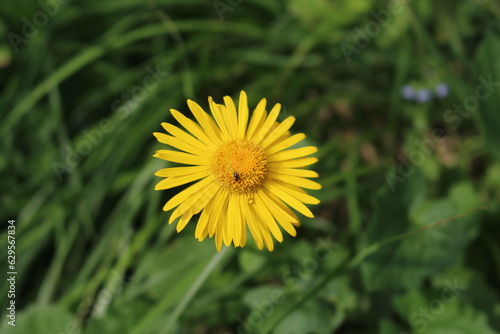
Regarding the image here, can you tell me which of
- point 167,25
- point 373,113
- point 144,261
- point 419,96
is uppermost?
point 167,25

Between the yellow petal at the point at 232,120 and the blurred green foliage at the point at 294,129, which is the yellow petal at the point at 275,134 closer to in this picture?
the yellow petal at the point at 232,120

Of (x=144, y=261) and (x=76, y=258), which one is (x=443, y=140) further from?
(x=76, y=258)

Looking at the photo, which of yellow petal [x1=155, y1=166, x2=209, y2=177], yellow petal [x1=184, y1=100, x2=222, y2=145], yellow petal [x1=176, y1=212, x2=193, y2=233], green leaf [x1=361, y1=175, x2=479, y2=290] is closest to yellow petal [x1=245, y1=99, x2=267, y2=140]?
yellow petal [x1=184, y1=100, x2=222, y2=145]

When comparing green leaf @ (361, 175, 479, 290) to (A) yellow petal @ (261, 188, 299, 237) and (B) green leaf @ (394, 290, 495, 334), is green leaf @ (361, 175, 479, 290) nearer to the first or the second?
(B) green leaf @ (394, 290, 495, 334)

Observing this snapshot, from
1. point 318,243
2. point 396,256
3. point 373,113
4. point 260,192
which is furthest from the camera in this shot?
point 373,113

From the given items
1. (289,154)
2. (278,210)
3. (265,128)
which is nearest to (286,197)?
(278,210)

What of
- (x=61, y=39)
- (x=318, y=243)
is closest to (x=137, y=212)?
(x=318, y=243)

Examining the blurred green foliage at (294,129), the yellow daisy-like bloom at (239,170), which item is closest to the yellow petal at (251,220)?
the yellow daisy-like bloom at (239,170)

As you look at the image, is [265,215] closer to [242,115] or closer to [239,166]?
[239,166]
